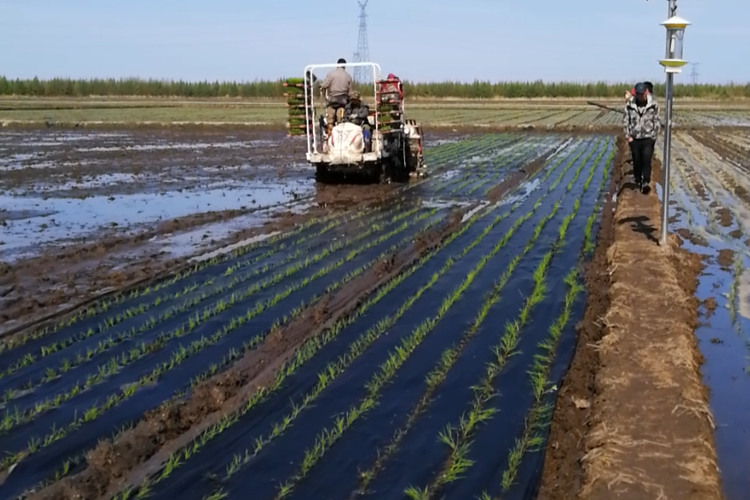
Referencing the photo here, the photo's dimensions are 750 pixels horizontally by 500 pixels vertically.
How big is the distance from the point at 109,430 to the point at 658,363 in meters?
3.23

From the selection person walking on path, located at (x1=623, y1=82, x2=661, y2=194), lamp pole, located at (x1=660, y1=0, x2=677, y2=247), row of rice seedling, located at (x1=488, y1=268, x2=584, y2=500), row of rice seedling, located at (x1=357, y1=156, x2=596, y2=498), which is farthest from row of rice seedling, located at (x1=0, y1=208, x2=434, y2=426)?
person walking on path, located at (x1=623, y1=82, x2=661, y2=194)

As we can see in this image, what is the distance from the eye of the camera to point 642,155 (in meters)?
10.4

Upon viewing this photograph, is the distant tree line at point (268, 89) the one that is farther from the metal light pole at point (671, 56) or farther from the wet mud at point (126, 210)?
the metal light pole at point (671, 56)

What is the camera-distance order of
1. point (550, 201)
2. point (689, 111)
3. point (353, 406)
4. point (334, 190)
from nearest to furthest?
point (353, 406), point (550, 201), point (334, 190), point (689, 111)

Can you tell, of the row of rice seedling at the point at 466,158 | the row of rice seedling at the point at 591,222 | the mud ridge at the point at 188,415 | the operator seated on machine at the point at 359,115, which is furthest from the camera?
the row of rice seedling at the point at 466,158

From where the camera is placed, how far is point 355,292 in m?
6.84

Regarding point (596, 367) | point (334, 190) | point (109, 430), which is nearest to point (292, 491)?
point (109, 430)

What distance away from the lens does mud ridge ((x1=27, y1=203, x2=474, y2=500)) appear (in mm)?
3551

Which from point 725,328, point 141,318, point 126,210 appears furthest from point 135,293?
point 126,210

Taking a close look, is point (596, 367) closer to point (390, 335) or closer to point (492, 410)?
point (492, 410)

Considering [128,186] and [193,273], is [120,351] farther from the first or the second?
[128,186]

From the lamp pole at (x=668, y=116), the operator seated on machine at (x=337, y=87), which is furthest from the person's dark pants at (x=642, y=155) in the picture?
the operator seated on machine at (x=337, y=87)

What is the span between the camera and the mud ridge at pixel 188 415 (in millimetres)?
3551

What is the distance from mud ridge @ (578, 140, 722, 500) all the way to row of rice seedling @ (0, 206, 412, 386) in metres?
3.25
